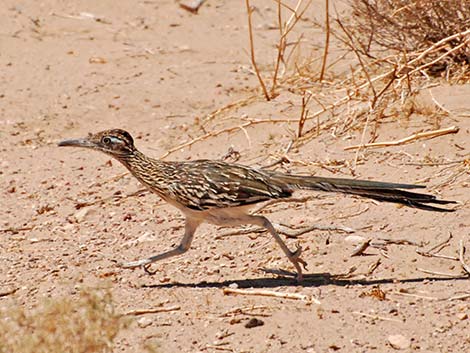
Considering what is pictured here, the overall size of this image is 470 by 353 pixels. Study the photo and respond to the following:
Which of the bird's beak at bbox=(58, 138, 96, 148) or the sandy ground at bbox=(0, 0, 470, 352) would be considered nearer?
the sandy ground at bbox=(0, 0, 470, 352)

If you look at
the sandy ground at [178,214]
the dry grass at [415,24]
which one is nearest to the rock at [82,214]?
the sandy ground at [178,214]

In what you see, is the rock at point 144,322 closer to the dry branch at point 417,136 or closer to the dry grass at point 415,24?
the dry branch at point 417,136

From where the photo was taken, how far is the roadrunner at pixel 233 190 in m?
6.20

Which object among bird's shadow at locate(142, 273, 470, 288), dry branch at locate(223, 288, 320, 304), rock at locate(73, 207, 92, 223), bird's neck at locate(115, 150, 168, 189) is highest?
bird's neck at locate(115, 150, 168, 189)

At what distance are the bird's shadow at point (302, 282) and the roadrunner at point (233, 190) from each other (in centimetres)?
9

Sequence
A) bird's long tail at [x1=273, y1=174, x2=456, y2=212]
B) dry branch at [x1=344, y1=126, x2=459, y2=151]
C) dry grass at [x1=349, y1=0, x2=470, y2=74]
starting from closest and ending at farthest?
bird's long tail at [x1=273, y1=174, x2=456, y2=212]
dry branch at [x1=344, y1=126, x2=459, y2=151]
dry grass at [x1=349, y1=0, x2=470, y2=74]

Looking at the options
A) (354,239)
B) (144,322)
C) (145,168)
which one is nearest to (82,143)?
(145,168)

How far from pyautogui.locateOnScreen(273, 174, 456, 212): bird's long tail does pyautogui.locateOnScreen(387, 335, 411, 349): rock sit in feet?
3.12

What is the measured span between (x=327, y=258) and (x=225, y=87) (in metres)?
4.30

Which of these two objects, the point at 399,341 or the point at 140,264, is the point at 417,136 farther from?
the point at 399,341

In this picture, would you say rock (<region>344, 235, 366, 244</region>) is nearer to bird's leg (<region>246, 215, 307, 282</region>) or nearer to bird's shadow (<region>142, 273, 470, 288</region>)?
bird's shadow (<region>142, 273, 470, 288</region>)

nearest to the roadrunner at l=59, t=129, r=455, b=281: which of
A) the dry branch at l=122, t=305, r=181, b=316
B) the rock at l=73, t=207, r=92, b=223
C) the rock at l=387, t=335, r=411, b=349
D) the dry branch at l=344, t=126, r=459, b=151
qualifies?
the dry branch at l=122, t=305, r=181, b=316

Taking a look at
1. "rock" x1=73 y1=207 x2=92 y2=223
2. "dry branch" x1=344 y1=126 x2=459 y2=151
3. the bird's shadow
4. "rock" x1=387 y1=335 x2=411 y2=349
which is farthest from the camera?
"dry branch" x1=344 y1=126 x2=459 y2=151

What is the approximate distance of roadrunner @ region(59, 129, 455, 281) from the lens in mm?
6195
